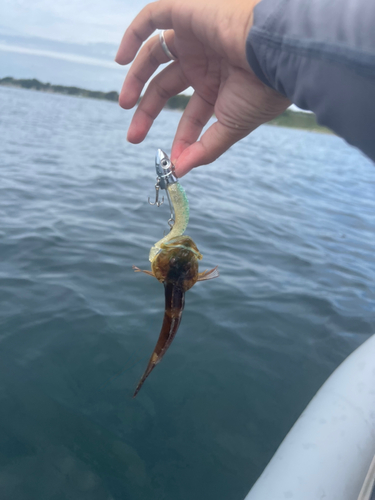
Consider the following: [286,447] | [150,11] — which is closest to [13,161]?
[150,11]

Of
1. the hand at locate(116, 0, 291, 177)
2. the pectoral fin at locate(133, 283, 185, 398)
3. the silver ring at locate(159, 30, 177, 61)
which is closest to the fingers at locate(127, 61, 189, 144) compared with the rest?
the hand at locate(116, 0, 291, 177)

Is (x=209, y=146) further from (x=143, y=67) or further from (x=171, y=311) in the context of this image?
(x=171, y=311)

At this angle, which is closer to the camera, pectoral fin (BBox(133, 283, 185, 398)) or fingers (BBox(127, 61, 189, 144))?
pectoral fin (BBox(133, 283, 185, 398))

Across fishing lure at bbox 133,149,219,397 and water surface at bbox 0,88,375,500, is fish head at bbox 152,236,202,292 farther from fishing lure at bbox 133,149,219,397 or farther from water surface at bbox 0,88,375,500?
water surface at bbox 0,88,375,500

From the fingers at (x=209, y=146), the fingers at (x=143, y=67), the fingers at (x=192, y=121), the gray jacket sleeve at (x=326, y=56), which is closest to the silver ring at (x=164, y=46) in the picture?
the fingers at (x=143, y=67)

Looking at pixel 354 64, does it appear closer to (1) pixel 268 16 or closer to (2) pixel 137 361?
(1) pixel 268 16

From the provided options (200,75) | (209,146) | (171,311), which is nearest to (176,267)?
(171,311)

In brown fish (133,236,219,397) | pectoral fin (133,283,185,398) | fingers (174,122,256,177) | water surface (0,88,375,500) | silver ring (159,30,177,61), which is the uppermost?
silver ring (159,30,177,61)
